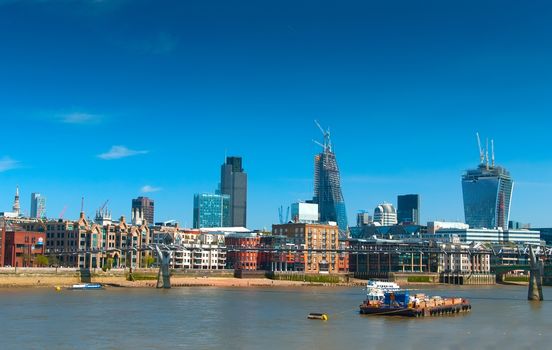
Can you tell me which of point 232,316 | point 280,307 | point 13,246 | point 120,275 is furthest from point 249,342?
point 13,246

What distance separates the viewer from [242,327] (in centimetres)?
8612

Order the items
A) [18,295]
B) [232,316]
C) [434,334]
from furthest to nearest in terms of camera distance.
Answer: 1. [18,295]
2. [232,316]
3. [434,334]

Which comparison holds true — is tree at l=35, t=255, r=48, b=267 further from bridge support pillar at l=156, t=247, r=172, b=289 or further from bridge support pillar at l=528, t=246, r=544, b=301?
bridge support pillar at l=528, t=246, r=544, b=301

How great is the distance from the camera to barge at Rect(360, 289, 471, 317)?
101938mm

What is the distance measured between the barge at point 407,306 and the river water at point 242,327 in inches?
100

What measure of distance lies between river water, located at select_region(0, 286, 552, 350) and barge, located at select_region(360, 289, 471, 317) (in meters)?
A: 2.54

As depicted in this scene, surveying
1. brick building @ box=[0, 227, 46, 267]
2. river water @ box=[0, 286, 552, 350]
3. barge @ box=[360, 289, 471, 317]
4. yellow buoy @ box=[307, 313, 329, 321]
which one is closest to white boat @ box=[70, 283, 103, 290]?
river water @ box=[0, 286, 552, 350]

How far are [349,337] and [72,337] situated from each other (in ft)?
86.3

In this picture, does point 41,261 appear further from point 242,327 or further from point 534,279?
point 242,327

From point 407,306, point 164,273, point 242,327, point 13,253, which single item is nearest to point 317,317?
point 242,327

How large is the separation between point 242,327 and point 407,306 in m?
26.3

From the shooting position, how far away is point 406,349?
69188mm

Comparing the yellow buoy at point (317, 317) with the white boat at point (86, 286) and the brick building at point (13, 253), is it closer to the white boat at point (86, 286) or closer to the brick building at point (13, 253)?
the white boat at point (86, 286)

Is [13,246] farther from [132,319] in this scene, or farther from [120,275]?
[132,319]
